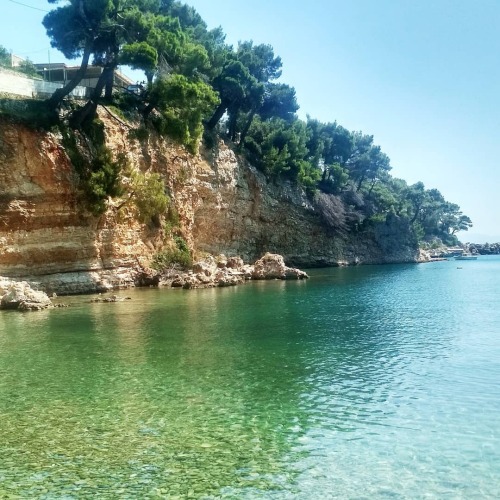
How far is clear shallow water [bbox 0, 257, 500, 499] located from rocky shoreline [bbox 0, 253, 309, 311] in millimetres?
4275

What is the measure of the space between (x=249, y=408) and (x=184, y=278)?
27216mm

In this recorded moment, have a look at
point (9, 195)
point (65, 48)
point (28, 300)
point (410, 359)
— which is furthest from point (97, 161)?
point (410, 359)

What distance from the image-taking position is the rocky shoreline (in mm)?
25766

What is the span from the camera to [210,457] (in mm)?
8422

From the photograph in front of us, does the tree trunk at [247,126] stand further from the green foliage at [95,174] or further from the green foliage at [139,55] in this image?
the green foliage at [95,174]

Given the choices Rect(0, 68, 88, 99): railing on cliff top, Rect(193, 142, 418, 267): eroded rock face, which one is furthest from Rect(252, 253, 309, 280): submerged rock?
Rect(0, 68, 88, 99): railing on cliff top

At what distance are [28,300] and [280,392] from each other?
1768 centimetres

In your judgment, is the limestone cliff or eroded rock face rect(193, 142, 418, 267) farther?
eroded rock face rect(193, 142, 418, 267)

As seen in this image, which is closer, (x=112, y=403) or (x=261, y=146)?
(x=112, y=403)

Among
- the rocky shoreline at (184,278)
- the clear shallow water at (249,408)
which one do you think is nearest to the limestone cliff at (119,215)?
the rocky shoreline at (184,278)

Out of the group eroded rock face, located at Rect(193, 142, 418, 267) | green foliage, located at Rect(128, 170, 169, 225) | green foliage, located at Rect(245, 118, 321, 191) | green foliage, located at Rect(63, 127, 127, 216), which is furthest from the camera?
green foliage, located at Rect(245, 118, 321, 191)

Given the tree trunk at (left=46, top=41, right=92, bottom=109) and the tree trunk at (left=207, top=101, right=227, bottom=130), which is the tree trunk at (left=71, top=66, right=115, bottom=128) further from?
the tree trunk at (left=207, top=101, right=227, bottom=130)

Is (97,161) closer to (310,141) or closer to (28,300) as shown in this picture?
(28,300)

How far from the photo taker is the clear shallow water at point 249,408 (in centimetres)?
772
